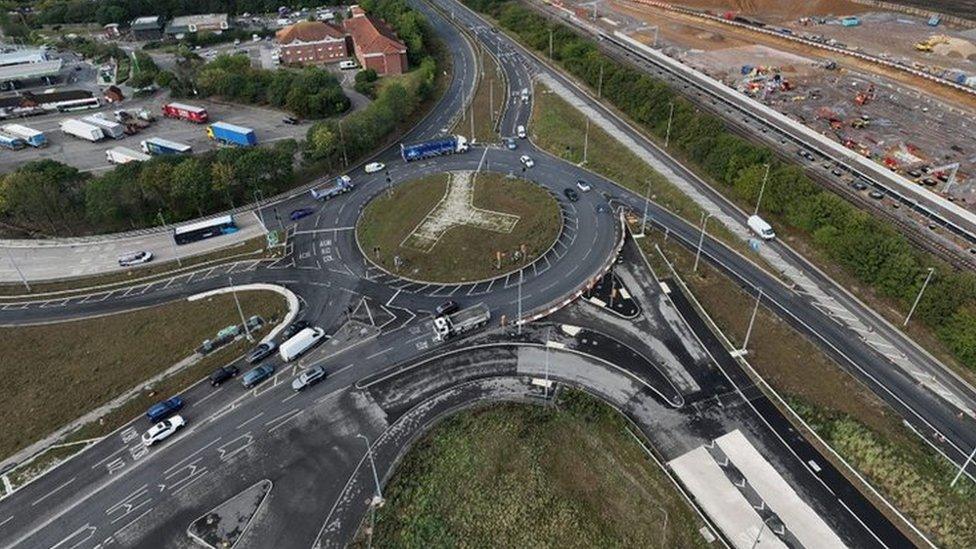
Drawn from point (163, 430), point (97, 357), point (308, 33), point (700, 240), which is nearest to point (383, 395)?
point (163, 430)

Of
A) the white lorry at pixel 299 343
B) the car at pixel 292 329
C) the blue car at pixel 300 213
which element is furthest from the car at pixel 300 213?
the white lorry at pixel 299 343

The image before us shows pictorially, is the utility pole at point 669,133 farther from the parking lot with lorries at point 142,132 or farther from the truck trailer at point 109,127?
the truck trailer at point 109,127

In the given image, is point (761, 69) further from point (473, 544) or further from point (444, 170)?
point (473, 544)

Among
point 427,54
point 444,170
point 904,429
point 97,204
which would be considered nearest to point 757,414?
point 904,429

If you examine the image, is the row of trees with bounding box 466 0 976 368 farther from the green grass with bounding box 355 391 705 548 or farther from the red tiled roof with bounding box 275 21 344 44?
the red tiled roof with bounding box 275 21 344 44

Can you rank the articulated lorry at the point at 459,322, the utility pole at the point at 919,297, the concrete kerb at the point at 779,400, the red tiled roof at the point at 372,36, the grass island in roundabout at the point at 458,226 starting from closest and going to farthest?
the concrete kerb at the point at 779,400 < the utility pole at the point at 919,297 < the articulated lorry at the point at 459,322 < the grass island in roundabout at the point at 458,226 < the red tiled roof at the point at 372,36
